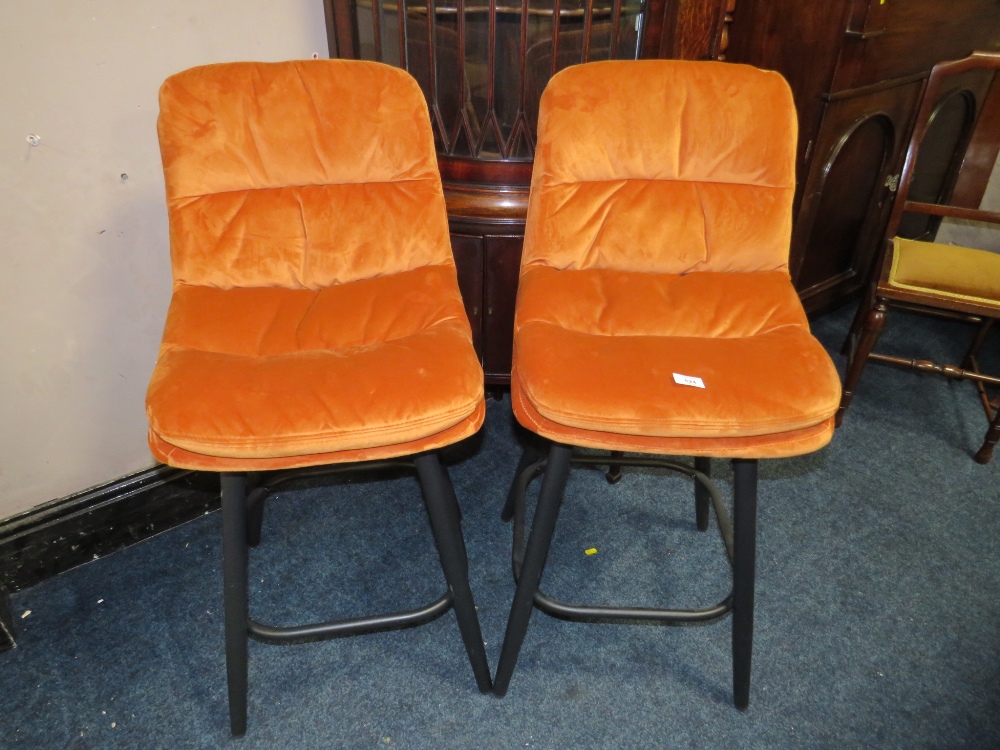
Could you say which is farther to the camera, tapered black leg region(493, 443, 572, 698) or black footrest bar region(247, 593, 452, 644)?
black footrest bar region(247, 593, 452, 644)

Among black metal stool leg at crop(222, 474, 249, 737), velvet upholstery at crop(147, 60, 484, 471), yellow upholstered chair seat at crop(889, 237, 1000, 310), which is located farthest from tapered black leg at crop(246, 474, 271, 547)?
yellow upholstered chair seat at crop(889, 237, 1000, 310)

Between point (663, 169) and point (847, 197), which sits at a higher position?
point (663, 169)

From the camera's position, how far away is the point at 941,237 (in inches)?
104

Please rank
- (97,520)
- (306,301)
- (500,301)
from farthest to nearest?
(500,301)
(97,520)
(306,301)

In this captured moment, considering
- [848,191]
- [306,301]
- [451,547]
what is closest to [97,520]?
[306,301]

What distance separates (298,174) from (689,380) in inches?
28.3

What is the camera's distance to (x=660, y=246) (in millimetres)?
1202

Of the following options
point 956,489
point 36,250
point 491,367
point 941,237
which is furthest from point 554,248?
point 941,237

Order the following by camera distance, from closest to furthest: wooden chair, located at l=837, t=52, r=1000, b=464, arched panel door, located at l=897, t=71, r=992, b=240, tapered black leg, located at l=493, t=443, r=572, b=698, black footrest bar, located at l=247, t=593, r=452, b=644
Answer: tapered black leg, located at l=493, t=443, r=572, b=698
black footrest bar, located at l=247, t=593, r=452, b=644
wooden chair, located at l=837, t=52, r=1000, b=464
arched panel door, located at l=897, t=71, r=992, b=240

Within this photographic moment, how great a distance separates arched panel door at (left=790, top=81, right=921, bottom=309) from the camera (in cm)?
197

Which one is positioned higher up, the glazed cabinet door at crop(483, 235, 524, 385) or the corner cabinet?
the corner cabinet

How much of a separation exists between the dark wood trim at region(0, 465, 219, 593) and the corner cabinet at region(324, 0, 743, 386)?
2.81 ft

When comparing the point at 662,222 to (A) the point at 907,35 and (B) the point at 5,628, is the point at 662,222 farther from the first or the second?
(B) the point at 5,628

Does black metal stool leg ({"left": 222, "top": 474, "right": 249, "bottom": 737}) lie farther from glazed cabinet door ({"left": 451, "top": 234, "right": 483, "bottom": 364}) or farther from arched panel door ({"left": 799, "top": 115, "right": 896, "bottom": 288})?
arched panel door ({"left": 799, "top": 115, "right": 896, "bottom": 288})
